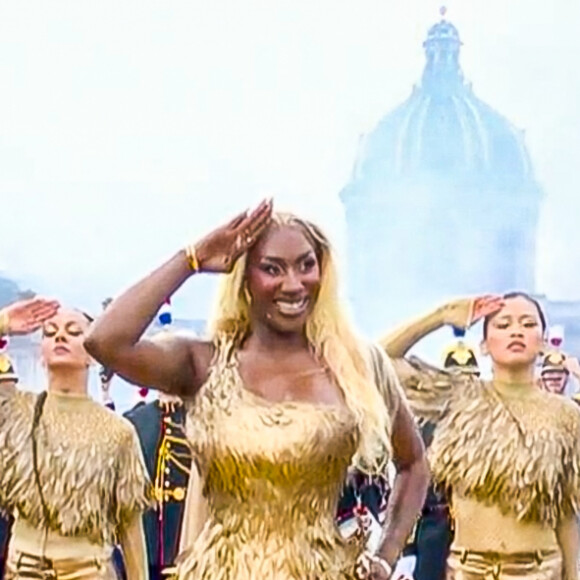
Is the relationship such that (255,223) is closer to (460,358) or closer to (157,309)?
(157,309)

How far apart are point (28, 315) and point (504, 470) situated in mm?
962

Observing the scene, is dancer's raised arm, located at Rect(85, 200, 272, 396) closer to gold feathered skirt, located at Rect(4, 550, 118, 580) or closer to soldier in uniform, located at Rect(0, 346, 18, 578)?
gold feathered skirt, located at Rect(4, 550, 118, 580)

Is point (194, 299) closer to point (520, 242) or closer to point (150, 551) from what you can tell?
point (150, 551)

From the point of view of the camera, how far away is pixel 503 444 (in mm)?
3021

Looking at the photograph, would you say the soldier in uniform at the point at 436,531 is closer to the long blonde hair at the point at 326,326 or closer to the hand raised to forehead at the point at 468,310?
the hand raised to forehead at the point at 468,310

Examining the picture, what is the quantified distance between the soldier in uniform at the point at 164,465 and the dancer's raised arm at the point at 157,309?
1.70 m

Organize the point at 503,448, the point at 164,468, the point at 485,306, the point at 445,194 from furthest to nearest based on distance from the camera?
1. the point at 445,194
2. the point at 164,468
3. the point at 485,306
4. the point at 503,448

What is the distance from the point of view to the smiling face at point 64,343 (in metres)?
3.01

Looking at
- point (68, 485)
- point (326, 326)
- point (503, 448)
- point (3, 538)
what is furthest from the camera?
point (3, 538)

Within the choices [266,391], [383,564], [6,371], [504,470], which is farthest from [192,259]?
[6,371]

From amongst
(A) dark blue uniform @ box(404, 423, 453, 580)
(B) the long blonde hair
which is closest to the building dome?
(A) dark blue uniform @ box(404, 423, 453, 580)

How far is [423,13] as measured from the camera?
13.3ft

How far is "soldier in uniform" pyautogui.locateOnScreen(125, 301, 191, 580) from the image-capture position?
347 centimetres

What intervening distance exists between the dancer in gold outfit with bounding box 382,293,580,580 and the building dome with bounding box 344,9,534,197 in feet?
3.09
